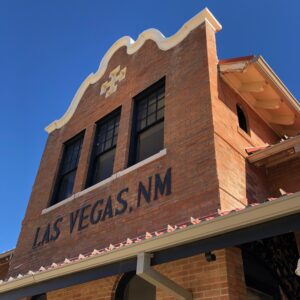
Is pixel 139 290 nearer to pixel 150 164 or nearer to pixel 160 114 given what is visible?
pixel 150 164

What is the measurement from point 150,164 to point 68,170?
380cm

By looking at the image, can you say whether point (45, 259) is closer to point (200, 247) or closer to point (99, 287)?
point (99, 287)

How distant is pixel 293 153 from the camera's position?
694 cm

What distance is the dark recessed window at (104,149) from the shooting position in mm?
9055

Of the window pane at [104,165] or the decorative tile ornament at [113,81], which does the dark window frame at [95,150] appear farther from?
the decorative tile ornament at [113,81]

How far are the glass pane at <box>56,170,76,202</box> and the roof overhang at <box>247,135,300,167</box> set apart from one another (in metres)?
4.94

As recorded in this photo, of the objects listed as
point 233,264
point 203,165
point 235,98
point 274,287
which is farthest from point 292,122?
point 233,264

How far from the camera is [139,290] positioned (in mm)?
6234

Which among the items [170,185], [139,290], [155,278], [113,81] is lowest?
[155,278]

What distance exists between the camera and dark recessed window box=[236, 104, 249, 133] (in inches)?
322

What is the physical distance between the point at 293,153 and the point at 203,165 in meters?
1.91

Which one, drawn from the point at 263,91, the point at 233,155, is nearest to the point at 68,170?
the point at 233,155

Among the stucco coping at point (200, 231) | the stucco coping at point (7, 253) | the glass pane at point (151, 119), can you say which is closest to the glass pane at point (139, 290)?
the stucco coping at point (200, 231)

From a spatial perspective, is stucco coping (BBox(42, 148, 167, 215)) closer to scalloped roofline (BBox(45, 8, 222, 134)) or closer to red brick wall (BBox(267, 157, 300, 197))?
red brick wall (BBox(267, 157, 300, 197))
